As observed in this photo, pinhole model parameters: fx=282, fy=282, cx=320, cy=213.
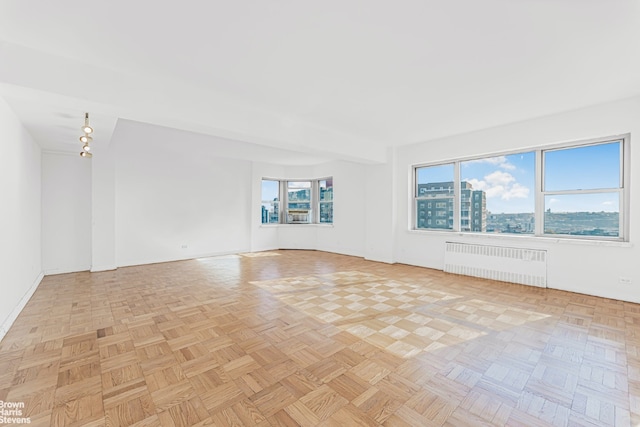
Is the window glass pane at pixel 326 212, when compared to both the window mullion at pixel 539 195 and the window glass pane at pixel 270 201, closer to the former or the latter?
the window glass pane at pixel 270 201

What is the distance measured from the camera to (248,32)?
221 cm

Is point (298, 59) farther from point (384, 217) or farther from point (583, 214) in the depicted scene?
point (583, 214)

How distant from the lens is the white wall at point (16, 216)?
2727 millimetres

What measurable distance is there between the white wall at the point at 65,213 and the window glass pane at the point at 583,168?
8.09m

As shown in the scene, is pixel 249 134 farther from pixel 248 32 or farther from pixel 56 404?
pixel 56 404

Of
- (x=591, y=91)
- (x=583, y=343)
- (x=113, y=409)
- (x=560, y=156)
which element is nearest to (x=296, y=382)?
(x=113, y=409)

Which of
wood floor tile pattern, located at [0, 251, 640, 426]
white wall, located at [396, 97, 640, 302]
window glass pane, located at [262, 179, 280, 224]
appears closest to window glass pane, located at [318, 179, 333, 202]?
window glass pane, located at [262, 179, 280, 224]

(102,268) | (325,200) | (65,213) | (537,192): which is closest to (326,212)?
(325,200)

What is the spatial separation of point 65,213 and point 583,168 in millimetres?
8603

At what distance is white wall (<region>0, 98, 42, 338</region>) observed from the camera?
2.73 meters

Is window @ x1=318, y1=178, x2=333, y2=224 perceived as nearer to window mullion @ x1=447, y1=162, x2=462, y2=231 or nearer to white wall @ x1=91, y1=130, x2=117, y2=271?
window mullion @ x1=447, y1=162, x2=462, y2=231

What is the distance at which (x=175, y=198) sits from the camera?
6.51 metres

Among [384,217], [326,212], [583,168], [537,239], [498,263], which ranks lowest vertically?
[498,263]

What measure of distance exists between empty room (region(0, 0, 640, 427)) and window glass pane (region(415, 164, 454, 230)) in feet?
0.15
